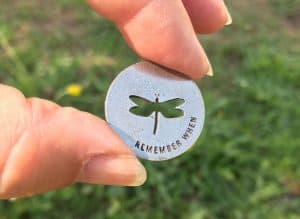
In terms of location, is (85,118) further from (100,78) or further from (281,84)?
(281,84)

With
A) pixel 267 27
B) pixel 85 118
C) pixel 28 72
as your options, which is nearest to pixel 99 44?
pixel 28 72

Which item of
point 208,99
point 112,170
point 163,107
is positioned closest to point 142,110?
point 163,107

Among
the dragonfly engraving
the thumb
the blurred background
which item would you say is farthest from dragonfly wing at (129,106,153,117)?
the blurred background

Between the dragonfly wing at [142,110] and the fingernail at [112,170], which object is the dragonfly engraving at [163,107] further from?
the fingernail at [112,170]

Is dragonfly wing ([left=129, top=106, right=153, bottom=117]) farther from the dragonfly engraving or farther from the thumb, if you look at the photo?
the thumb

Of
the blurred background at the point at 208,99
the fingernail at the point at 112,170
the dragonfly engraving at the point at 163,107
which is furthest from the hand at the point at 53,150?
the blurred background at the point at 208,99

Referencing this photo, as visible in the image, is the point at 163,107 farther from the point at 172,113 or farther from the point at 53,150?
the point at 53,150
